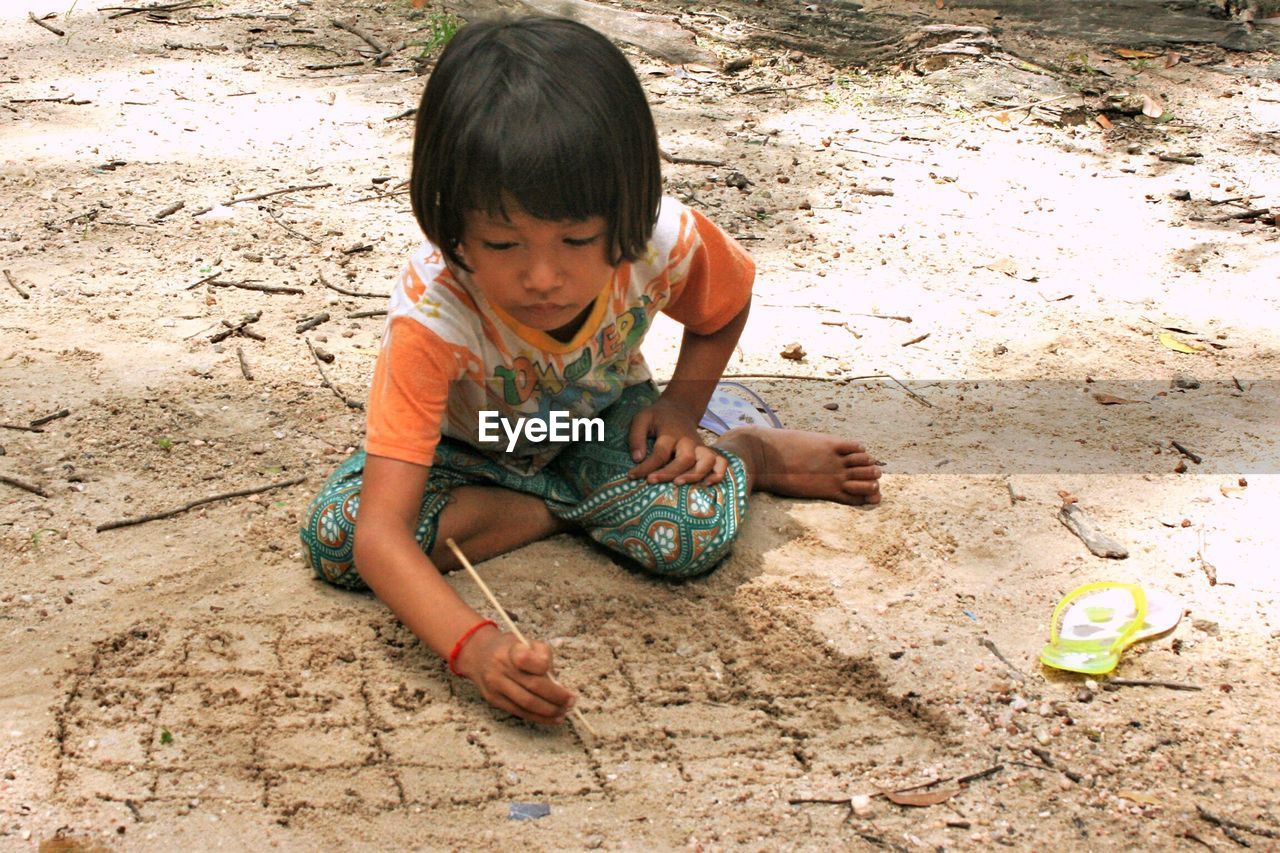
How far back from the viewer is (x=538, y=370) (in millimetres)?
2102

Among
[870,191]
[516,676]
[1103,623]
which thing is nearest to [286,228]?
[870,191]

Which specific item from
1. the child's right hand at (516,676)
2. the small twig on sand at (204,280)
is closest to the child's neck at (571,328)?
the child's right hand at (516,676)

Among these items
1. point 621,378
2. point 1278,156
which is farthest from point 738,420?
point 1278,156

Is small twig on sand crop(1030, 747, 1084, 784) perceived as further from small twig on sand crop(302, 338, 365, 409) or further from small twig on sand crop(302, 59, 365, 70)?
small twig on sand crop(302, 59, 365, 70)

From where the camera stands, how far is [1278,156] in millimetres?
4055

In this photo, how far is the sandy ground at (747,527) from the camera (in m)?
1.67

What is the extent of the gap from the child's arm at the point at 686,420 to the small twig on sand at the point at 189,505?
660mm

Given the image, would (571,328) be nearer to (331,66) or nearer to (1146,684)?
(1146,684)

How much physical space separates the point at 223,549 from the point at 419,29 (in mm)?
3286

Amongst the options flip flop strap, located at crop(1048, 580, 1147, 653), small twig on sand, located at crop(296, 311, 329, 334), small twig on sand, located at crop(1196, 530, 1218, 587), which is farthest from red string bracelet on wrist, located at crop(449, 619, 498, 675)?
small twig on sand, located at crop(296, 311, 329, 334)

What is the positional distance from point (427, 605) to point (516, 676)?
18cm

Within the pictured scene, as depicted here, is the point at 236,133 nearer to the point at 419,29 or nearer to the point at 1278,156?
the point at 419,29

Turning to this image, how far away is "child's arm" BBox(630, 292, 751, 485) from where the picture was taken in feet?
7.24

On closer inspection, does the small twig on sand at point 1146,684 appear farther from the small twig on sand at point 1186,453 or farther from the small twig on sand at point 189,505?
the small twig on sand at point 189,505
